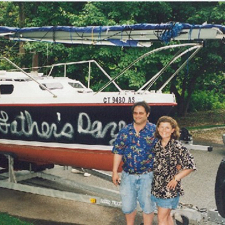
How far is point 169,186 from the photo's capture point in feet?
11.9

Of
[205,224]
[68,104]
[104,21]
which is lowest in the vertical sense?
[205,224]

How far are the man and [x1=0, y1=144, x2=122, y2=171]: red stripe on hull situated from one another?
6.08 feet

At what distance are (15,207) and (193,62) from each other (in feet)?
37.2

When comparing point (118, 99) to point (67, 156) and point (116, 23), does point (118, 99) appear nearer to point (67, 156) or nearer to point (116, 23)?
point (67, 156)

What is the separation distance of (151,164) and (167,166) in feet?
0.82

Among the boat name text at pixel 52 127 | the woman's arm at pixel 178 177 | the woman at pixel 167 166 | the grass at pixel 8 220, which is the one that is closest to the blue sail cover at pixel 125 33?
the boat name text at pixel 52 127

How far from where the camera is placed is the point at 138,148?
3.83 metres

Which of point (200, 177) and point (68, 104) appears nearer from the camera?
point (68, 104)

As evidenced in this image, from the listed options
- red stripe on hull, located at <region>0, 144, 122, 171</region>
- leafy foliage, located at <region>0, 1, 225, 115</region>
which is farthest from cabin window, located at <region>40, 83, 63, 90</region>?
leafy foliage, located at <region>0, 1, 225, 115</region>

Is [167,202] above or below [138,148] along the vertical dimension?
below

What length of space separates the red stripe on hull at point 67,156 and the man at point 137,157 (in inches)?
72.9

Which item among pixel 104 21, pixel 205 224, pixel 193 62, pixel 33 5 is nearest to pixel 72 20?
pixel 104 21

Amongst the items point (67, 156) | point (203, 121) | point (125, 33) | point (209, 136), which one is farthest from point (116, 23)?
point (203, 121)

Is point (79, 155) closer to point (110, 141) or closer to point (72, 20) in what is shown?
point (110, 141)
